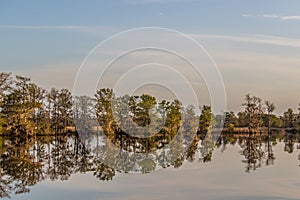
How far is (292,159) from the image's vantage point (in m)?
15.4

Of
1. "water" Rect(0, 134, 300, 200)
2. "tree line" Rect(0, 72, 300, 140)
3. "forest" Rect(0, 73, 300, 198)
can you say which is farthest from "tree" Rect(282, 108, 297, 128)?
"water" Rect(0, 134, 300, 200)

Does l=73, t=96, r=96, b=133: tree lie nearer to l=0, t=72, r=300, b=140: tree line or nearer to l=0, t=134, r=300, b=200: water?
l=0, t=72, r=300, b=140: tree line

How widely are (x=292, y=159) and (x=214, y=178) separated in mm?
5479

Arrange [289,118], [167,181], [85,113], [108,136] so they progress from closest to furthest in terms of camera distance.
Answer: [167,181] < [108,136] < [85,113] < [289,118]

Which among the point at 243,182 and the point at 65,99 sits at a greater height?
the point at 65,99

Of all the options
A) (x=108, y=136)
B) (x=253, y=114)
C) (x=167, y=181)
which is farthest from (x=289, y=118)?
(x=167, y=181)

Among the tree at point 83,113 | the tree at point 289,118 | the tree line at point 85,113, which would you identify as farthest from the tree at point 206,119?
the tree at point 289,118

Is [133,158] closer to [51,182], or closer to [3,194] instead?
[51,182]

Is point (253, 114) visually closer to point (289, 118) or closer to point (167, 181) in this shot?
point (289, 118)

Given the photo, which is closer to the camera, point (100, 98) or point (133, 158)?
point (133, 158)

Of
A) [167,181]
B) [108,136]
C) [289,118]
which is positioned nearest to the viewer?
[167,181]

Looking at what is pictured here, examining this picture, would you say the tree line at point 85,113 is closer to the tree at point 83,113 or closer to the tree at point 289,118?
the tree at point 83,113

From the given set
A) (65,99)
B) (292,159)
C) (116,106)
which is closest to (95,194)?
(292,159)

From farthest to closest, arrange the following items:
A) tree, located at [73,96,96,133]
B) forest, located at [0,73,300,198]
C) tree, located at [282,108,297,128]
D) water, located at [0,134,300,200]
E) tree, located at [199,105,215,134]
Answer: tree, located at [282,108,297,128] → tree, located at [73,96,96,133] → tree, located at [199,105,215,134] → forest, located at [0,73,300,198] → water, located at [0,134,300,200]
